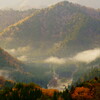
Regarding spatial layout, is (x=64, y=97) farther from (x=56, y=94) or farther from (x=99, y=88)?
(x=99, y=88)

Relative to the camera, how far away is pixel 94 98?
166250 mm

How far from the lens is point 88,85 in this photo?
188 m

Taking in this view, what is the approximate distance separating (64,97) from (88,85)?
19458 mm

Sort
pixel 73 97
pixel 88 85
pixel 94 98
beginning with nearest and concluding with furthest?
1. pixel 94 98
2. pixel 73 97
3. pixel 88 85

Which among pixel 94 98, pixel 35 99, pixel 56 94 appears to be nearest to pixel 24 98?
pixel 35 99

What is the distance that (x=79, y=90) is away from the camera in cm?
18025

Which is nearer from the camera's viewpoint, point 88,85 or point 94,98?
point 94,98

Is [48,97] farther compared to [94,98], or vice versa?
[48,97]

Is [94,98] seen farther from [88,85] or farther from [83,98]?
[88,85]

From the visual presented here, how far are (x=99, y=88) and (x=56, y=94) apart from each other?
3212 cm

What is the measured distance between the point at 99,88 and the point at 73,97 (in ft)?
57.7

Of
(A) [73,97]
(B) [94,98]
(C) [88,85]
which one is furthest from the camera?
(C) [88,85]

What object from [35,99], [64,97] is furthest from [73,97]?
[35,99]

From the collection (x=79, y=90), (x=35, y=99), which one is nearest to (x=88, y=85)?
(x=79, y=90)
